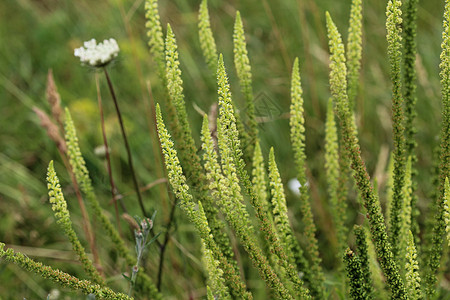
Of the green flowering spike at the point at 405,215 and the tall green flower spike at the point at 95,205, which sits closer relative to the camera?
the green flowering spike at the point at 405,215

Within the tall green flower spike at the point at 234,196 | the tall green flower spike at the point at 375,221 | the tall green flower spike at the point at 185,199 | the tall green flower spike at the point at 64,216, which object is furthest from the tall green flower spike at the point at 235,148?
the tall green flower spike at the point at 64,216

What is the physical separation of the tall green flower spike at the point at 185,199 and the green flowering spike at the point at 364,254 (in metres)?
0.35

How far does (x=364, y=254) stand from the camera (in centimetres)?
160

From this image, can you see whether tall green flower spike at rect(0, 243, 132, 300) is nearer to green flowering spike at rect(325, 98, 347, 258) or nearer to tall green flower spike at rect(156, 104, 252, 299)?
tall green flower spike at rect(156, 104, 252, 299)

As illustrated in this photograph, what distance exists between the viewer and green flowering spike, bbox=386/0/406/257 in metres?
1.53

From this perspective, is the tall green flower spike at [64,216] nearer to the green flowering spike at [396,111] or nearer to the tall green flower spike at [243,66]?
the tall green flower spike at [243,66]

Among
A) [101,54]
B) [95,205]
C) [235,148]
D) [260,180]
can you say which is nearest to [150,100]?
[101,54]

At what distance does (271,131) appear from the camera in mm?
3502

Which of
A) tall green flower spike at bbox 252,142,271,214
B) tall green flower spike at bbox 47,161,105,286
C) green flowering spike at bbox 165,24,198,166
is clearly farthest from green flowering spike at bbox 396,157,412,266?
tall green flower spike at bbox 47,161,105,286

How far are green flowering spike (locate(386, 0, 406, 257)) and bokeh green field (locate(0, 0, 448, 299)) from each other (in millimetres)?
1005

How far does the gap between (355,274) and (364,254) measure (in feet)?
0.36

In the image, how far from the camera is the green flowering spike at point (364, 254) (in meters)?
1.55

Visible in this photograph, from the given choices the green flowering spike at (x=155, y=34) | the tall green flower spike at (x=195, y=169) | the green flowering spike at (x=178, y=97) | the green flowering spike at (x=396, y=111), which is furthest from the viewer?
the green flowering spike at (x=155, y=34)

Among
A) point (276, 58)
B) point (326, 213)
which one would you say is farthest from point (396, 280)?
point (276, 58)
